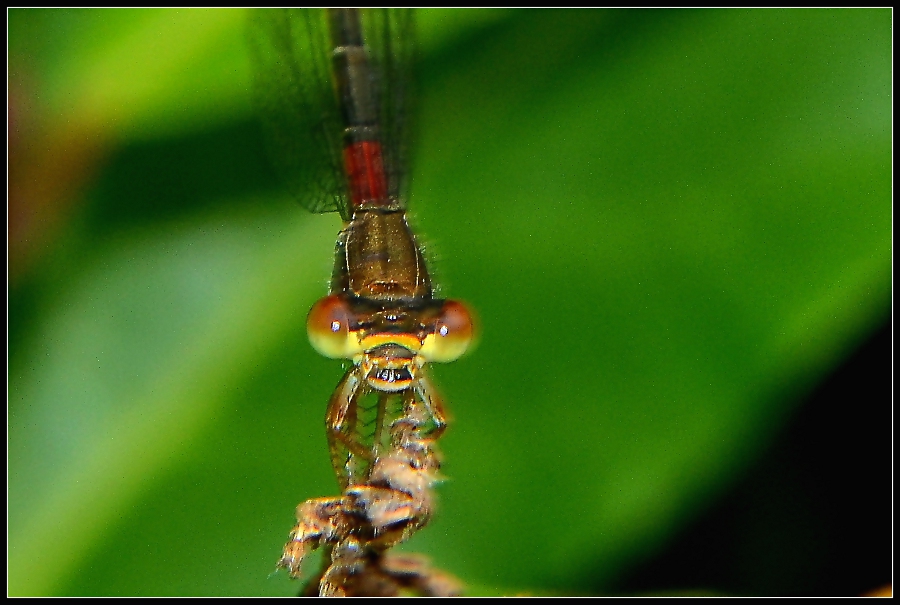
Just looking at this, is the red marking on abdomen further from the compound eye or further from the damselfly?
the compound eye

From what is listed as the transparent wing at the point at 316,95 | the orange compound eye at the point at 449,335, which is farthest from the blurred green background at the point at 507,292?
the orange compound eye at the point at 449,335

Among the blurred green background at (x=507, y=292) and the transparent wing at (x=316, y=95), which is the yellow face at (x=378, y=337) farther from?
the transparent wing at (x=316, y=95)

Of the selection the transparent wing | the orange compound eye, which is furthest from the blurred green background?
the orange compound eye

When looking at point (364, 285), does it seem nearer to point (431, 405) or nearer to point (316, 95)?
point (431, 405)

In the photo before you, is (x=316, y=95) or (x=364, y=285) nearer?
(x=364, y=285)

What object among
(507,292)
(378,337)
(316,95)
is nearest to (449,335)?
(378,337)
